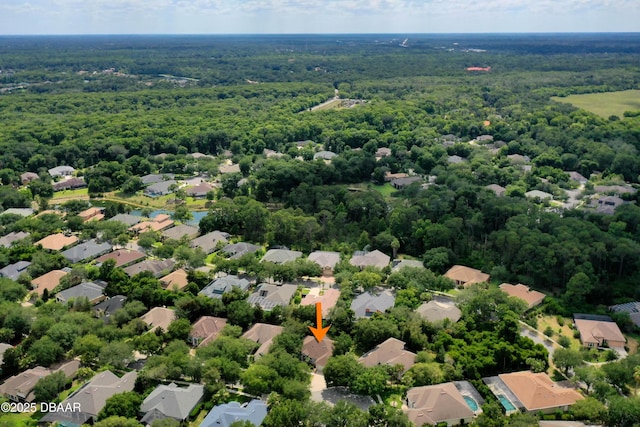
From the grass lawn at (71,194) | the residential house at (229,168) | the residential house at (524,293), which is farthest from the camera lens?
the residential house at (229,168)

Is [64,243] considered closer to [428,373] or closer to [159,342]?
[159,342]

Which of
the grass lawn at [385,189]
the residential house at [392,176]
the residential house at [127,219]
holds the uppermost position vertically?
the residential house at [392,176]

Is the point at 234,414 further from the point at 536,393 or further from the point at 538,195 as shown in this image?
the point at 538,195

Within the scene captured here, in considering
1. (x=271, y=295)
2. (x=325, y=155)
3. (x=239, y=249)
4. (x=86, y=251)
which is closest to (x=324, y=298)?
(x=271, y=295)

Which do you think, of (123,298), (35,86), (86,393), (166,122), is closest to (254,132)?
(166,122)

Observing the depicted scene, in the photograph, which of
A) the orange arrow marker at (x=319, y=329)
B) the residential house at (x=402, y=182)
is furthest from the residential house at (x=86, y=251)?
the residential house at (x=402, y=182)

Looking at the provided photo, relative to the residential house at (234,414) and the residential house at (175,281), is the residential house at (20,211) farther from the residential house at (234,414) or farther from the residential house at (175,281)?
the residential house at (234,414)
